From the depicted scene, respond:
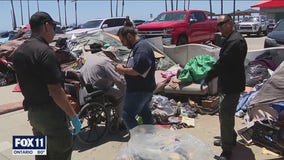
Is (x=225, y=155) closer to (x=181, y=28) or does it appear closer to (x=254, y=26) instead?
(x=181, y=28)

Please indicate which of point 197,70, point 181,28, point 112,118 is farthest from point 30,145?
point 181,28

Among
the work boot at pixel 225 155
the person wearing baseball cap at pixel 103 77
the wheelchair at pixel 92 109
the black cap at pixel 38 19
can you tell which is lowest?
the work boot at pixel 225 155

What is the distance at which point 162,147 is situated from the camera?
4023mm

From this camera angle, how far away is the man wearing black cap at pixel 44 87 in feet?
10.1

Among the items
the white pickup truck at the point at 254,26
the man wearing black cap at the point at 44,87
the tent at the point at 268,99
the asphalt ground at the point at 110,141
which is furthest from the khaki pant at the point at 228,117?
the white pickup truck at the point at 254,26

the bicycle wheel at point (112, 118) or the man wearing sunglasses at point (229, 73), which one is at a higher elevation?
the man wearing sunglasses at point (229, 73)

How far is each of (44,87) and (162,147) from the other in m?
1.58

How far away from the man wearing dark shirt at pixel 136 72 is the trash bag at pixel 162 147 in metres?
0.52

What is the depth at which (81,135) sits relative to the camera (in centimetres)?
585

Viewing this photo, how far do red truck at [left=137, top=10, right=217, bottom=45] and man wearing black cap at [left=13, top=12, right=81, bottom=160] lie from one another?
10.6m

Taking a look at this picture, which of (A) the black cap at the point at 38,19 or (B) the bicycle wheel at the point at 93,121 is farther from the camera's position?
(B) the bicycle wheel at the point at 93,121

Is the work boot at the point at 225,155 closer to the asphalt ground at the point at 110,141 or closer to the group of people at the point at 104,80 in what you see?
the group of people at the point at 104,80

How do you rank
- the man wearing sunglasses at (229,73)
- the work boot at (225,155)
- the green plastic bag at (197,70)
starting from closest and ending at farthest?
the man wearing sunglasses at (229,73)
the work boot at (225,155)
the green plastic bag at (197,70)

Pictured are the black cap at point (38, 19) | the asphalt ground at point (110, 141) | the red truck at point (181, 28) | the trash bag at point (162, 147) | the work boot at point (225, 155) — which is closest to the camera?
Result: the black cap at point (38, 19)
